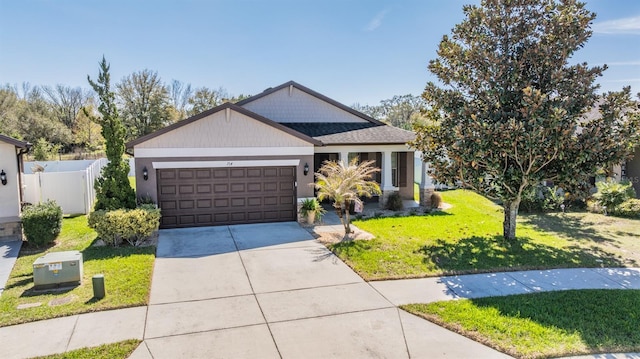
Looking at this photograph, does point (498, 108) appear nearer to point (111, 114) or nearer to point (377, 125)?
point (377, 125)

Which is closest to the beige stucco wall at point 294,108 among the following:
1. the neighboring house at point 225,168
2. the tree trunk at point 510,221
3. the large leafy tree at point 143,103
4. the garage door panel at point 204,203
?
the neighboring house at point 225,168

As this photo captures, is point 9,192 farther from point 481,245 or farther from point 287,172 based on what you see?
point 481,245

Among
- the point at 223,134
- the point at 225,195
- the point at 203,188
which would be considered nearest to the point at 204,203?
the point at 203,188

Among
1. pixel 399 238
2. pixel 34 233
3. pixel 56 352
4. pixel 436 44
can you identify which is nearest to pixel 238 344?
pixel 56 352

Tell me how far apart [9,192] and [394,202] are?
13.3 meters

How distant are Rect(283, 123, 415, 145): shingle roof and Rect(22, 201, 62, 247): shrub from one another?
9.45 meters

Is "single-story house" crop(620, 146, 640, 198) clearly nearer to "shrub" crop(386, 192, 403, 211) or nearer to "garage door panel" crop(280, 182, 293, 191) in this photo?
"shrub" crop(386, 192, 403, 211)

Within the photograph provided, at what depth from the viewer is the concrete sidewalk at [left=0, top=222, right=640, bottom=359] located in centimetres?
577

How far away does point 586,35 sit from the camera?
1004cm

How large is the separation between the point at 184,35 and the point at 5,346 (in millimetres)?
18389

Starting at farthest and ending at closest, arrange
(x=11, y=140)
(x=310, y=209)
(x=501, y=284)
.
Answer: (x=310, y=209)
(x=11, y=140)
(x=501, y=284)

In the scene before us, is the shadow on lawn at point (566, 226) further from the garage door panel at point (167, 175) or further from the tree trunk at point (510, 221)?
the garage door panel at point (167, 175)

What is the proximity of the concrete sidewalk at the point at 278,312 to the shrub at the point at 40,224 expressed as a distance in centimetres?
343

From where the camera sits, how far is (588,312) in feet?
22.6
